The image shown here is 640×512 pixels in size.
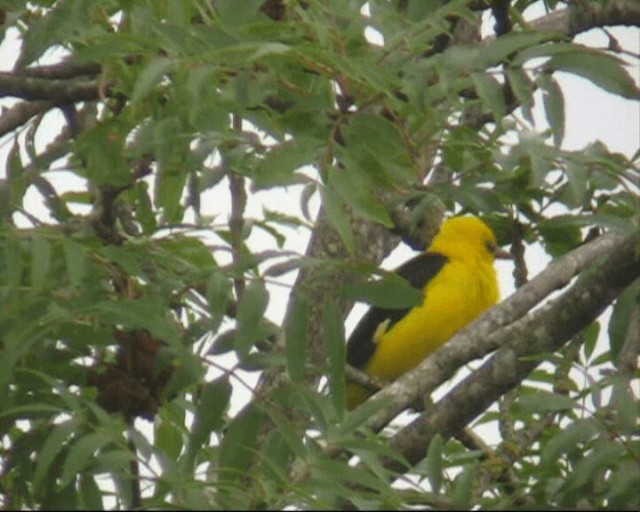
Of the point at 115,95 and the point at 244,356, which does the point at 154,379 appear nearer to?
the point at 244,356

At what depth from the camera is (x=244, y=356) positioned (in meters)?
4.15

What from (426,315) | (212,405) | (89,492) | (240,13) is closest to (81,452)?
(89,492)

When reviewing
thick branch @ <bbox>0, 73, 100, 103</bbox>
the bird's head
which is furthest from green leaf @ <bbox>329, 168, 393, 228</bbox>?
the bird's head

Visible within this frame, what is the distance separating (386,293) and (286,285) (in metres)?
0.23

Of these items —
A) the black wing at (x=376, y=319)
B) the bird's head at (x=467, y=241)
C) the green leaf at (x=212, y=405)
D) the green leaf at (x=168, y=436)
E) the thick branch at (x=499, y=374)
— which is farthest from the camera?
the bird's head at (x=467, y=241)

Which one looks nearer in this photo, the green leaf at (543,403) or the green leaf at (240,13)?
the green leaf at (543,403)

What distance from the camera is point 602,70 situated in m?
4.23

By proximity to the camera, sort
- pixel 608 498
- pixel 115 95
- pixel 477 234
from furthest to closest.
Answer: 1. pixel 477 234
2. pixel 115 95
3. pixel 608 498

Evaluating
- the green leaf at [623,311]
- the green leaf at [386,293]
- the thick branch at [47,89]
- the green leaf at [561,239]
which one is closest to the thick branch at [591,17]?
the green leaf at [561,239]

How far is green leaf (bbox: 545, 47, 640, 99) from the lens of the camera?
13.8 ft

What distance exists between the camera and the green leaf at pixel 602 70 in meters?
4.21

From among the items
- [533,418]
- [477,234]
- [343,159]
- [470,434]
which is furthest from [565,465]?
[477,234]

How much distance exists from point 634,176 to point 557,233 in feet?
4.11

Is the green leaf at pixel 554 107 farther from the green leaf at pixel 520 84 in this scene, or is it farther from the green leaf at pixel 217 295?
the green leaf at pixel 217 295
